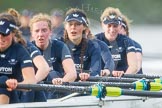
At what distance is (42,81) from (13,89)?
1070 millimetres

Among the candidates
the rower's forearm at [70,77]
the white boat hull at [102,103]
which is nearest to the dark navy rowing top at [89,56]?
the rower's forearm at [70,77]

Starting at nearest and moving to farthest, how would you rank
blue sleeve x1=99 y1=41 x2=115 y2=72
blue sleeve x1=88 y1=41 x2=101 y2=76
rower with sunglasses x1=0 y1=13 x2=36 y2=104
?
rower with sunglasses x1=0 y1=13 x2=36 y2=104, blue sleeve x1=88 y1=41 x2=101 y2=76, blue sleeve x1=99 y1=41 x2=115 y2=72

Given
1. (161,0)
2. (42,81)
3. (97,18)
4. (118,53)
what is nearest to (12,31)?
(42,81)

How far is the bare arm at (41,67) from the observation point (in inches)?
302

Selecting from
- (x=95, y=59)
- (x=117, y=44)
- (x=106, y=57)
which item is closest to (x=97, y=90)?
(x=95, y=59)

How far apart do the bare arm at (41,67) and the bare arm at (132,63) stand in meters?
1.75

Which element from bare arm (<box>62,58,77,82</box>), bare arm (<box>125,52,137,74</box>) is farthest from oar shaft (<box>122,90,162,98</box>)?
bare arm (<box>125,52,137,74</box>)

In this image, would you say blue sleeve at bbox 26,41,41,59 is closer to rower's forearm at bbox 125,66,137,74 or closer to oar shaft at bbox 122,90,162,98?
oar shaft at bbox 122,90,162,98

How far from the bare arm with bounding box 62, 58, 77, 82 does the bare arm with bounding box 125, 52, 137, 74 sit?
1.38 m

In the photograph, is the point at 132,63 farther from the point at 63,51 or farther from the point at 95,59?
the point at 63,51

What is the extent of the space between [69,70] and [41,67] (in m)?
0.37

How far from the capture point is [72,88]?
6.88m

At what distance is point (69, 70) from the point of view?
7.96m

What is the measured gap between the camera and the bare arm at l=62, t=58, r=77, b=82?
7.84 metres
